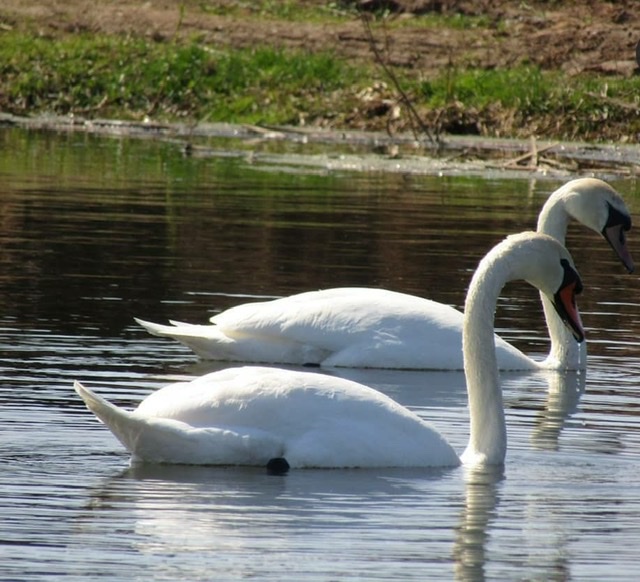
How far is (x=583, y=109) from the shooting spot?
965 inches

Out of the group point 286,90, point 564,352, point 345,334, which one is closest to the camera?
point 345,334

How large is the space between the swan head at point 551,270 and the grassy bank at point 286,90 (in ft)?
56.0

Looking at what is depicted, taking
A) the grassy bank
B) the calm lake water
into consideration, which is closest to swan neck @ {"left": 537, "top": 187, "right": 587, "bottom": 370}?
the calm lake water

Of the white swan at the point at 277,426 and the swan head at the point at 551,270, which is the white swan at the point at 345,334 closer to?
the swan head at the point at 551,270

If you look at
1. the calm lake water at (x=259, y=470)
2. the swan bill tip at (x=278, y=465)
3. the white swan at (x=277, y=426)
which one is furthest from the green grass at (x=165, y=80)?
Result: the swan bill tip at (x=278, y=465)

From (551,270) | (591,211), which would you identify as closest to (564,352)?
(591,211)

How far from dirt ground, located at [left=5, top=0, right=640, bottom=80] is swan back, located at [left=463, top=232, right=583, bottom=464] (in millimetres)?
19843

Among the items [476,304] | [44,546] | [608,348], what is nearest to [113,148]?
[608,348]

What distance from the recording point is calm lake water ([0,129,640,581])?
541cm

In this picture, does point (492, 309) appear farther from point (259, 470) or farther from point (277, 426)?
point (259, 470)

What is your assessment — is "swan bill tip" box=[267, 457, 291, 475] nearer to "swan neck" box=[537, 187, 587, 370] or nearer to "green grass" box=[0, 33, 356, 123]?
"swan neck" box=[537, 187, 587, 370]

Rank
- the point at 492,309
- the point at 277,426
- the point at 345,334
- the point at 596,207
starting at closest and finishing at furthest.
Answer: the point at 277,426, the point at 492,309, the point at 345,334, the point at 596,207

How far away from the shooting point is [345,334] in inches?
368

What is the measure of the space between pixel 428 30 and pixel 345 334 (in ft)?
68.7
